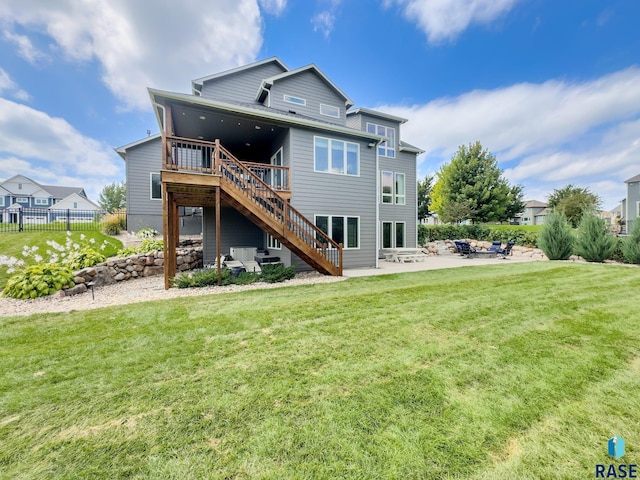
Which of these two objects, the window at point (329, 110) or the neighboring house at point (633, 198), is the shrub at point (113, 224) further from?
the neighboring house at point (633, 198)

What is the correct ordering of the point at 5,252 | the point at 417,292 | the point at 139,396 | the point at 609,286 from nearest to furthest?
the point at 139,396 → the point at 417,292 → the point at 609,286 → the point at 5,252

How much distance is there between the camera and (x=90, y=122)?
846 inches

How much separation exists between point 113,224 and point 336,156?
11.5 metres

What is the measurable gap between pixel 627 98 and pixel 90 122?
36932 millimetres

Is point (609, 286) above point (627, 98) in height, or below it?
below

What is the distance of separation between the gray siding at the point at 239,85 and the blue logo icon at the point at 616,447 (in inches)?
559

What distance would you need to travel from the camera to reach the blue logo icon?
5.77ft

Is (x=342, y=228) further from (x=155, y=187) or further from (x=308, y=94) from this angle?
(x=155, y=187)

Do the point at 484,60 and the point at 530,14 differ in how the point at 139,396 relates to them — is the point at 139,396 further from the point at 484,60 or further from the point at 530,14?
the point at 484,60

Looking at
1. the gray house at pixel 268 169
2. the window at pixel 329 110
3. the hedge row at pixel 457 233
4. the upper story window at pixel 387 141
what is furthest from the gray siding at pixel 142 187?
the hedge row at pixel 457 233

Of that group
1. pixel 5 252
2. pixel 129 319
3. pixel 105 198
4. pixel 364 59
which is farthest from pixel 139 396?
pixel 105 198

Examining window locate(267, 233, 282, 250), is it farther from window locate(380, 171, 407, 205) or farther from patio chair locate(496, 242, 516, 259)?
patio chair locate(496, 242, 516, 259)

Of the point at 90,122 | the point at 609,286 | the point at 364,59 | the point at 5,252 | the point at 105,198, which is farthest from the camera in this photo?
the point at 105,198

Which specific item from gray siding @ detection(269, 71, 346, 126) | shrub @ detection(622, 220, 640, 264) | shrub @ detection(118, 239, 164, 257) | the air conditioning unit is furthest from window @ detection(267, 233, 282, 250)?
shrub @ detection(622, 220, 640, 264)
